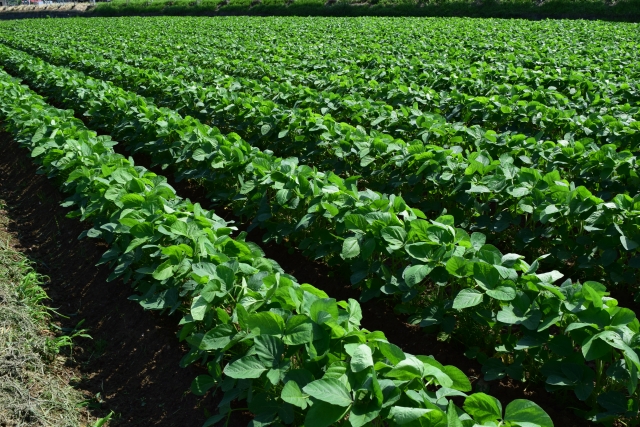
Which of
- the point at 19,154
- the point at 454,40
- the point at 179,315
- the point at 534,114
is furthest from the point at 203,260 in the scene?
→ the point at 454,40

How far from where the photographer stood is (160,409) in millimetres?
3158

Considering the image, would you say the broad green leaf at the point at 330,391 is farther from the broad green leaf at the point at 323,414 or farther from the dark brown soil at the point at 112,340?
the dark brown soil at the point at 112,340

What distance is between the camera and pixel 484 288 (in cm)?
278

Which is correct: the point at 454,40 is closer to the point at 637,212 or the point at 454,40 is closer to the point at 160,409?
the point at 637,212

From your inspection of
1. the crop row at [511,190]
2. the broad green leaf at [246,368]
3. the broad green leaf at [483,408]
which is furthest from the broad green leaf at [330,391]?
the crop row at [511,190]

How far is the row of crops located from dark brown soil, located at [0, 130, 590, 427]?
5.3 inches

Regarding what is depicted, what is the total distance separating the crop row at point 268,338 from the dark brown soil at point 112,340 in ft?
1.31

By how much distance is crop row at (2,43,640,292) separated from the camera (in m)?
3.68

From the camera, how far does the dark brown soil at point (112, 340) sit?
317 centimetres

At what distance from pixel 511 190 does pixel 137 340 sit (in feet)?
9.32

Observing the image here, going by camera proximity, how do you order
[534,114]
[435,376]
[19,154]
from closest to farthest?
[435,376]
[534,114]
[19,154]

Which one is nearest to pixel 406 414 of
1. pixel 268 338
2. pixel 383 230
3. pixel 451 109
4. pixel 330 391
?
pixel 330 391

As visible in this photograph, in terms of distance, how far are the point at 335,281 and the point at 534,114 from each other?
3.42 metres

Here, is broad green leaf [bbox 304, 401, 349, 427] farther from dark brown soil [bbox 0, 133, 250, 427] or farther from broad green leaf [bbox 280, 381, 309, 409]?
dark brown soil [bbox 0, 133, 250, 427]
